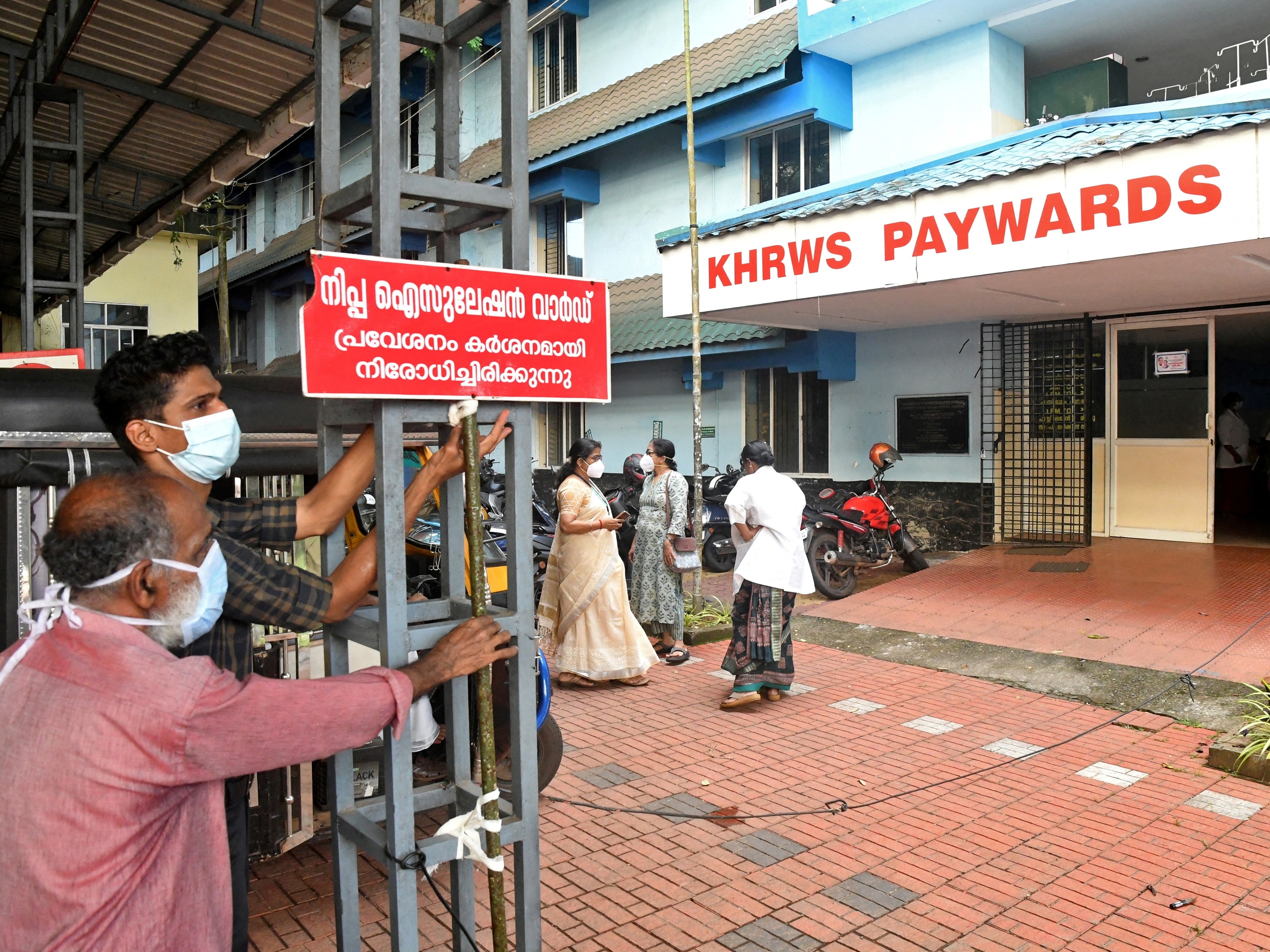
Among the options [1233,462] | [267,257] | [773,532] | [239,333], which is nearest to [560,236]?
[267,257]

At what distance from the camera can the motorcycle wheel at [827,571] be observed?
9555mm

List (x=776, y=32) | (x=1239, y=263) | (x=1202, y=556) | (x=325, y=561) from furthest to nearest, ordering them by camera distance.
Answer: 1. (x=776, y=32)
2. (x=1202, y=556)
3. (x=1239, y=263)
4. (x=325, y=561)

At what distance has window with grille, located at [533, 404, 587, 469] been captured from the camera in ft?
54.1

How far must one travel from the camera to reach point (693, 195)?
8.91 m

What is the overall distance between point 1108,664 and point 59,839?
21.9 ft

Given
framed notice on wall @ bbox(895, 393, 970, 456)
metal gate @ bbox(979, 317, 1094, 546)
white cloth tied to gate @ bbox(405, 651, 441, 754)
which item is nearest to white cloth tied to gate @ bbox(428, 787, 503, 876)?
white cloth tied to gate @ bbox(405, 651, 441, 754)

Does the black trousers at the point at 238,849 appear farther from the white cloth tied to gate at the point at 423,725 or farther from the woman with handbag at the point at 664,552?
the woman with handbag at the point at 664,552

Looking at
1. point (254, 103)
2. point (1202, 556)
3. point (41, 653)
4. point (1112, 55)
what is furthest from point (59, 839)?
point (1112, 55)

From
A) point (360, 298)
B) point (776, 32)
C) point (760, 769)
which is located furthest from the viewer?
point (776, 32)

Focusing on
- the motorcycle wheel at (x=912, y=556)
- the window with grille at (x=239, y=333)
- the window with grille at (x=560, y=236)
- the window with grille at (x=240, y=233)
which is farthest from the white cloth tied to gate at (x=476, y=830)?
the window with grille at (x=240, y=233)

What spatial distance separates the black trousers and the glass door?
1055 cm

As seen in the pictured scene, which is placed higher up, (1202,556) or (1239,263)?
(1239,263)

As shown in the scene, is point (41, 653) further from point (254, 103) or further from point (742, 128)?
point (742, 128)

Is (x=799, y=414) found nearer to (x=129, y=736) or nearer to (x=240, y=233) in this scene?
(x=129, y=736)
